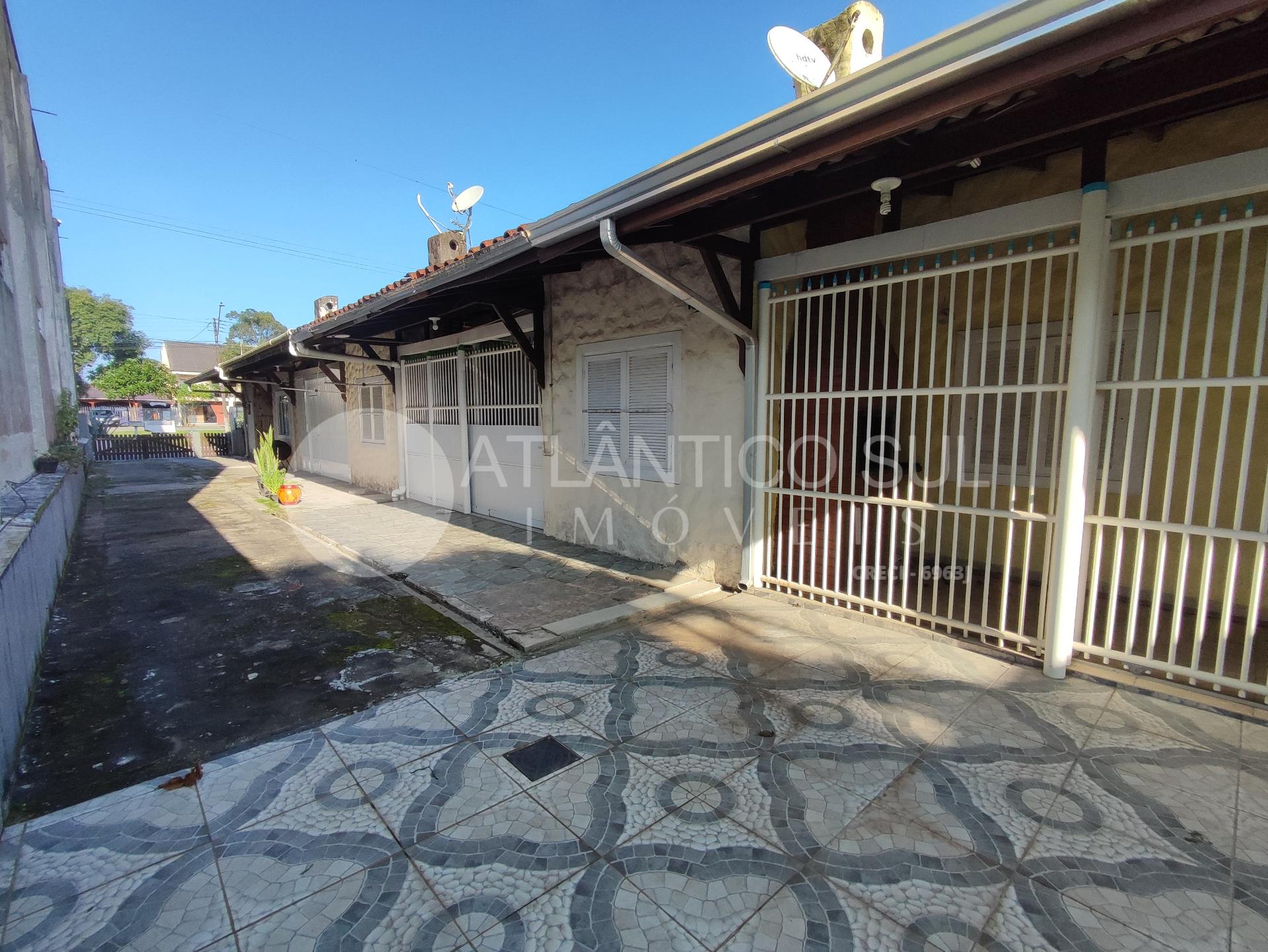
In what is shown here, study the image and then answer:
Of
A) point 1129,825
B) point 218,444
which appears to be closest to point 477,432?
point 1129,825

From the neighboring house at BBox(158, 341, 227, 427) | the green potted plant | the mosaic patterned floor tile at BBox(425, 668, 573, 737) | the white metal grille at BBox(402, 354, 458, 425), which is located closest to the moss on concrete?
the mosaic patterned floor tile at BBox(425, 668, 573, 737)

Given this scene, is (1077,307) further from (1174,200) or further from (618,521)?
(618,521)

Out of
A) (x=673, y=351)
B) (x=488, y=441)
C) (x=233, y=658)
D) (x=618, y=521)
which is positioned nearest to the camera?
(x=233, y=658)

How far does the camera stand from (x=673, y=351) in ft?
16.6

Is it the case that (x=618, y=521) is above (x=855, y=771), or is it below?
above

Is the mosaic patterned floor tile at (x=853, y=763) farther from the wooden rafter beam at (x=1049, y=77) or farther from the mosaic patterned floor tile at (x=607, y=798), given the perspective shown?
the wooden rafter beam at (x=1049, y=77)

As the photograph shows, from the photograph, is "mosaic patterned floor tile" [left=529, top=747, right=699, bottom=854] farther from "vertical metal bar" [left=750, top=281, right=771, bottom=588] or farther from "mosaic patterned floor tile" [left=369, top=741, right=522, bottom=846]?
"vertical metal bar" [left=750, top=281, right=771, bottom=588]

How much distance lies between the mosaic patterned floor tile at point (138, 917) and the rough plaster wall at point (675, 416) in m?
3.73

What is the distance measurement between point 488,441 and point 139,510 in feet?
20.7

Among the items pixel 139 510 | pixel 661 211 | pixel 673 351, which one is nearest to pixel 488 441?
pixel 673 351

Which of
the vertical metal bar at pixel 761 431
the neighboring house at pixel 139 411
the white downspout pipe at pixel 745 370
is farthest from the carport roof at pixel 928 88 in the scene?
the neighboring house at pixel 139 411

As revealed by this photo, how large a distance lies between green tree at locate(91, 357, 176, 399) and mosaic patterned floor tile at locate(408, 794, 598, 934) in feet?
145

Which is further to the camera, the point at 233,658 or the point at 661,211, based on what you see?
the point at 233,658

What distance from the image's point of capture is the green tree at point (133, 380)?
111 feet
